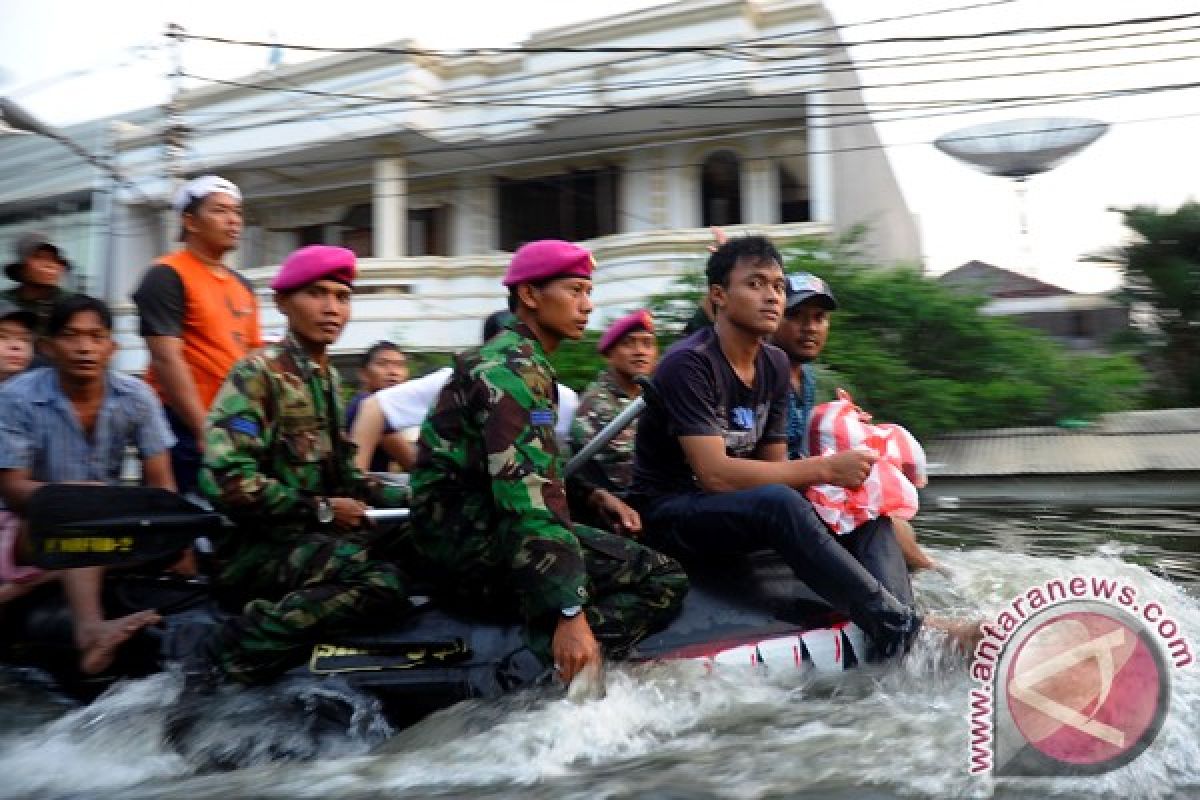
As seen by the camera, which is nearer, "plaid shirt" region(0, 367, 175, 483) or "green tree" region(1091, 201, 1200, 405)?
"plaid shirt" region(0, 367, 175, 483)

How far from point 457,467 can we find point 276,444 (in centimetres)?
56

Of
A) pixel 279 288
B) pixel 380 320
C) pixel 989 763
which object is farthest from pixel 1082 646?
pixel 380 320

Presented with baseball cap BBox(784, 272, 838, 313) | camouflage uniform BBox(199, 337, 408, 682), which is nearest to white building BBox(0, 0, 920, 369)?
baseball cap BBox(784, 272, 838, 313)

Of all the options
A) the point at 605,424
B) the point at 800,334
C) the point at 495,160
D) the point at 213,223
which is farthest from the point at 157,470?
the point at 495,160

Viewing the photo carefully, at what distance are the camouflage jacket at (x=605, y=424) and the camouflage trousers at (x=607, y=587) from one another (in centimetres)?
96

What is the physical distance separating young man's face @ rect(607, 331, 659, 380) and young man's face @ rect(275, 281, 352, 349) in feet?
6.39

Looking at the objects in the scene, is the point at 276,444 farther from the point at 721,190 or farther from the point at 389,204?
the point at 389,204

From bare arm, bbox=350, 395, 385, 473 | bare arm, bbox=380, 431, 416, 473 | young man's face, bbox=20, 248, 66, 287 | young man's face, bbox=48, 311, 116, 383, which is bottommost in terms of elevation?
bare arm, bbox=380, 431, 416, 473

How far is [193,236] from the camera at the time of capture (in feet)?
13.5

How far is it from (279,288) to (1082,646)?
242 centimetres

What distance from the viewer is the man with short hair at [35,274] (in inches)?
184

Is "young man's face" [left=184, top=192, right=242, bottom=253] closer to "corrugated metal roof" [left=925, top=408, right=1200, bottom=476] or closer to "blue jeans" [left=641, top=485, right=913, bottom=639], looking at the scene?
"blue jeans" [left=641, top=485, right=913, bottom=639]

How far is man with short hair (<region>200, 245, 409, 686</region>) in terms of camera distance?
3084mm

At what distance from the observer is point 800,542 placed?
127 inches
